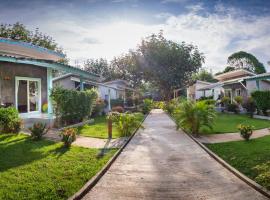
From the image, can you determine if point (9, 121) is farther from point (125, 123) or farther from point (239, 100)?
point (239, 100)

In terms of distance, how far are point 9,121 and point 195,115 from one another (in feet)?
28.0

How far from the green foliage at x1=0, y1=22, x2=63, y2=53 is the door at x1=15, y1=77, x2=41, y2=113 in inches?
1156

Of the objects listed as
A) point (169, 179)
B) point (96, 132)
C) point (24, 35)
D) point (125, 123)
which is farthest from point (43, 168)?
point (24, 35)

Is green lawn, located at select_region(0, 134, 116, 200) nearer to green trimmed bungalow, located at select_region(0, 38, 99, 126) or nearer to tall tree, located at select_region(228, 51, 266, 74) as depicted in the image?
green trimmed bungalow, located at select_region(0, 38, 99, 126)

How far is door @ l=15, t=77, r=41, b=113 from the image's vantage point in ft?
52.5

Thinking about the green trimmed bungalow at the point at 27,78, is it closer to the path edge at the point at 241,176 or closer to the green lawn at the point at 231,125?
the green lawn at the point at 231,125

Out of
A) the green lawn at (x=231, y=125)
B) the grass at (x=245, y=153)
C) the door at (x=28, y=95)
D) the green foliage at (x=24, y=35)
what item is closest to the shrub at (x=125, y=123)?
the green lawn at (x=231, y=125)

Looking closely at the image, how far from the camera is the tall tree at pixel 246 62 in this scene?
72.1 metres

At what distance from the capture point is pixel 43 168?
681 cm

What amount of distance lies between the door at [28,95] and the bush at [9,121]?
4.54 meters

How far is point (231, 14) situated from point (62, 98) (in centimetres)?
983

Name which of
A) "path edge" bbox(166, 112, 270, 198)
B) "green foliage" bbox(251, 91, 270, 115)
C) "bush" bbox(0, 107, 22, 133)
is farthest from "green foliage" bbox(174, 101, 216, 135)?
"green foliage" bbox(251, 91, 270, 115)

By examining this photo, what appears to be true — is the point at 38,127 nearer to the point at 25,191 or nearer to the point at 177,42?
the point at 25,191

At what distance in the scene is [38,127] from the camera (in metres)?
10.5
